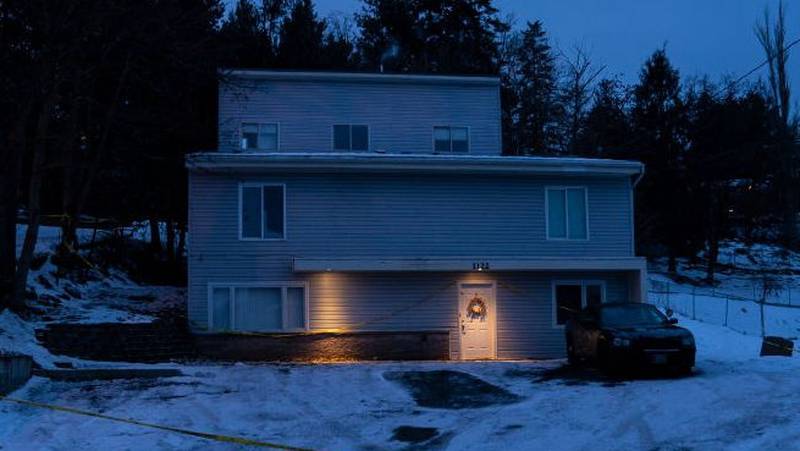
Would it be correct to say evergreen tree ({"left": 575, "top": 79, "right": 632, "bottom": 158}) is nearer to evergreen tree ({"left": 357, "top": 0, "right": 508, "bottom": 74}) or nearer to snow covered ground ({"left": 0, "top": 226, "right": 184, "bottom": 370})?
evergreen tree ({"left": 357, "top": 0, "right": 508, "bottom": 74})

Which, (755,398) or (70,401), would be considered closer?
(755,398)

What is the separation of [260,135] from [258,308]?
21.9 ft

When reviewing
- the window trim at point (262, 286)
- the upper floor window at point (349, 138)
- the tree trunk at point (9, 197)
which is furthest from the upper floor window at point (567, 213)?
the tree trunk at point (9, 197)

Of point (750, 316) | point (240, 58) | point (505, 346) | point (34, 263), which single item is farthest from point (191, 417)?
point (750, 316)

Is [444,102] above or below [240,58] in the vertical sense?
below

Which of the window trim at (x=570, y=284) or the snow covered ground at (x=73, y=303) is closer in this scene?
the snow covered ground at (x=73, y=303)

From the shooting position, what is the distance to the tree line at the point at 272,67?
64.1 ft

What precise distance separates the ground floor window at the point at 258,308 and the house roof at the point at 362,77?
7.21 m

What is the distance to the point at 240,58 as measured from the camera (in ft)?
115

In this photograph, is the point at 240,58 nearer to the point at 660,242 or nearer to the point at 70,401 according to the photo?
the point at 70,401

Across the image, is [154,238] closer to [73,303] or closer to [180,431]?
[73,303]

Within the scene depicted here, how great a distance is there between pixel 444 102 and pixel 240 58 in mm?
11490

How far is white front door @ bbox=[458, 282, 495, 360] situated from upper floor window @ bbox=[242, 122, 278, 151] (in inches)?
306

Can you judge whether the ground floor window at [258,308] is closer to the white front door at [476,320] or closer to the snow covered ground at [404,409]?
the snow covered ground at [404,409]
